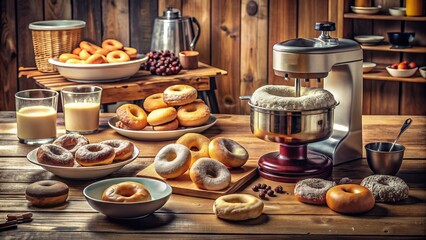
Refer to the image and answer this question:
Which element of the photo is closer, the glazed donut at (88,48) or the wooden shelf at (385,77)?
the glazed donut at (88,48)

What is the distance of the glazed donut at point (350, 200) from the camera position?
1.92m

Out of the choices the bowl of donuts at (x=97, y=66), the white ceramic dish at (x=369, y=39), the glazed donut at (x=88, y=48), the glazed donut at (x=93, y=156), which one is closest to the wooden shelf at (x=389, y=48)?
the white ceramic dish at (x=369, y=39)

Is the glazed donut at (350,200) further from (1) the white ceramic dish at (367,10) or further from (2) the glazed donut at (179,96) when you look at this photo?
(1) the white ceramic dish at (367,10)

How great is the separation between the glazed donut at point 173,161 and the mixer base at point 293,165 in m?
0.24

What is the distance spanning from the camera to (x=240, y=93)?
474 centimetres

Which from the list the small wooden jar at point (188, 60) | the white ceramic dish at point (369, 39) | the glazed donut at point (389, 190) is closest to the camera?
the glazed donut at point (389, 190)

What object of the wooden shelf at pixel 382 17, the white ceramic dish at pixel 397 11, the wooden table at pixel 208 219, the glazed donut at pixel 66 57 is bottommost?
the wooden table at pixel 208 219

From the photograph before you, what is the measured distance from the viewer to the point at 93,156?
214 centimetres

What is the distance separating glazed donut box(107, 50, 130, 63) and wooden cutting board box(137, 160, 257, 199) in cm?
153

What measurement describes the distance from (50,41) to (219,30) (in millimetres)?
1082

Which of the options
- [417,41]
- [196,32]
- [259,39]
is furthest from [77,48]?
[417,41]

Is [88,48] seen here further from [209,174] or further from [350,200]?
[350,200]

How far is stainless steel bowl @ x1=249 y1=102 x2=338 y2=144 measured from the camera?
216 cm

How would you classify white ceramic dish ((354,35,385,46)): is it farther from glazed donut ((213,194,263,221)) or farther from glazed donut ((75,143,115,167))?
glazed donut ((213,194,263,221))
